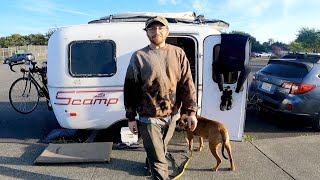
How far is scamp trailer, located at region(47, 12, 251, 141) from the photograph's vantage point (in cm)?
534

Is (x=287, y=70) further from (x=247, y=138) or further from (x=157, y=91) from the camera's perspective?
(x=157, y=91)

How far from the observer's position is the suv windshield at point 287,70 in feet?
21.5

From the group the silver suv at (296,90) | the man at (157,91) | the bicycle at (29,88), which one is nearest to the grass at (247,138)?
the silver suv at (296,90)

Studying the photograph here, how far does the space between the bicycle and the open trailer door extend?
344 centimetres

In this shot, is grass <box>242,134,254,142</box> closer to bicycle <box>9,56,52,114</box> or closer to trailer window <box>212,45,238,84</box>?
trailer window <box>212,45,238,84</box>

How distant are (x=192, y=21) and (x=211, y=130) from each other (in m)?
2.50

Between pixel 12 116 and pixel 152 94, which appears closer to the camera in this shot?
pixel 152 94

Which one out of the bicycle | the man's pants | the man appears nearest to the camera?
the man

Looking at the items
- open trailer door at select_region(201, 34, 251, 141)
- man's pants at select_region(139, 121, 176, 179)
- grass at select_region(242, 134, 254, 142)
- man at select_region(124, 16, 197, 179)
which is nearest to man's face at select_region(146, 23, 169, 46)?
man at select_region(124, 16, 197, 179)

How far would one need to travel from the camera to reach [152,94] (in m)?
3.23

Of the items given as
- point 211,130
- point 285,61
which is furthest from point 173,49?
point 285,61

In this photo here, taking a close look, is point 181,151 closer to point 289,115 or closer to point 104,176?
point 104,176

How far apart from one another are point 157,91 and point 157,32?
599 millimetres

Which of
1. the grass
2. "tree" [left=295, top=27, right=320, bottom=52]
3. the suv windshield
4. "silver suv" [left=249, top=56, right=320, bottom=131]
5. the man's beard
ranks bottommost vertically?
the grass
